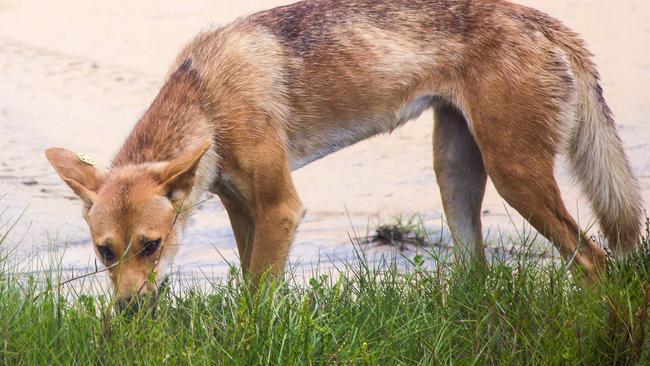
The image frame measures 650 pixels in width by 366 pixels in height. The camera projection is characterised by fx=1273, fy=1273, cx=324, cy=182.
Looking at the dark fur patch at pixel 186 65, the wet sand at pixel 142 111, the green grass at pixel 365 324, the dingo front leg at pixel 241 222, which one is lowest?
the green grass at pixel 365 324

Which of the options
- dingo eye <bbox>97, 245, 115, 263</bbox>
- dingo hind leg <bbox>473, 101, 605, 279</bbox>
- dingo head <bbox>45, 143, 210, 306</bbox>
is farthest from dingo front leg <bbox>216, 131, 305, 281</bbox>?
dingo hind leg <bbox>473, 101, 605, 279</bbox>

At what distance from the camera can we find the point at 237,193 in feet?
19.3

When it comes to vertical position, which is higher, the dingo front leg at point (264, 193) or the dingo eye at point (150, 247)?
the dingo front leg at point (264, 193)

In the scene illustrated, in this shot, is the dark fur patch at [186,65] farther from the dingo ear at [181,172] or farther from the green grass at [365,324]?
the green grass at [365,324]

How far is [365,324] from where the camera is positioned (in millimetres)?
4855

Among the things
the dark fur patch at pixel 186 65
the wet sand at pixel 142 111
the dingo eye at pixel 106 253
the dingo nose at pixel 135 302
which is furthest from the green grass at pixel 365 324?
the wet sand at pixel 142 111

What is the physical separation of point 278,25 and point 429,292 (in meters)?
1.73

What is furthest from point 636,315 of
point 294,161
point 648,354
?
point 294,161

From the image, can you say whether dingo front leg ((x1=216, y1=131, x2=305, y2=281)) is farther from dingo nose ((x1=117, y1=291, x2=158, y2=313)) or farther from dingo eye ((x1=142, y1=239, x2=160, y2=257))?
dingo nose ((x1=117, y1=291, x2=158, y2=313))

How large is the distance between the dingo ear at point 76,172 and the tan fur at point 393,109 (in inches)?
0.7

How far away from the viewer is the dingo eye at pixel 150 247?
5.12 metres

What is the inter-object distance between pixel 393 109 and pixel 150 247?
1636 millimetres

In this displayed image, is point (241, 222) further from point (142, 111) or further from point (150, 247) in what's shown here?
point (142, 111)

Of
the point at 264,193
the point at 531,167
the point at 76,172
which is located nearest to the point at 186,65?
the point at 264,193
